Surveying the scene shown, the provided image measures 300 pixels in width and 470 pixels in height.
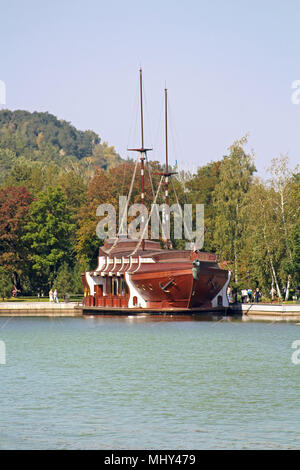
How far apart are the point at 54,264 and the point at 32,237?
153 inches

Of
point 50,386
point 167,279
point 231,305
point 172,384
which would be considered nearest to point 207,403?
point 172,384

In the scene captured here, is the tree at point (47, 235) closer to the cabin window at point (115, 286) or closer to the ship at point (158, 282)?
the ship at point (158, 282)

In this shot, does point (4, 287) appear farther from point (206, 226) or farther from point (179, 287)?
point (179, 287)

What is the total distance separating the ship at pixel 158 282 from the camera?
71.6 meters

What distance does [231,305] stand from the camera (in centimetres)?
7700

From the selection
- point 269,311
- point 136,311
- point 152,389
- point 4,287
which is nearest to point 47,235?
point 4,287

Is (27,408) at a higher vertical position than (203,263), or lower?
lower

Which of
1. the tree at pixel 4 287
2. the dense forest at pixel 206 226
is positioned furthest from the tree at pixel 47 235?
the tree at pixel 4 287

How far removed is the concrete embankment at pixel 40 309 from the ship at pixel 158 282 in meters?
2.17

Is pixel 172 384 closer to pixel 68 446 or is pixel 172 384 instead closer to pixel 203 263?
pixel 68 446

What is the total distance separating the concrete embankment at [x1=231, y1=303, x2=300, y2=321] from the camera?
68.1 metres

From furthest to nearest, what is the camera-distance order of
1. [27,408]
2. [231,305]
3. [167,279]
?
[231,305] → [167,279] → [27,408]

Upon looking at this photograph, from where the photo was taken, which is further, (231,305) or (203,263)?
(231,305)

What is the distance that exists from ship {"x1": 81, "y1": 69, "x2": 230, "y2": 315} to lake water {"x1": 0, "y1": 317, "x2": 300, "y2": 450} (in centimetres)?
701
